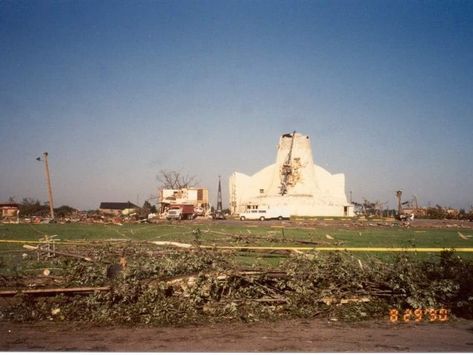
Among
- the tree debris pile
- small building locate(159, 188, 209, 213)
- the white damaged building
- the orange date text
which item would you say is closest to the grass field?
the tree debris pile

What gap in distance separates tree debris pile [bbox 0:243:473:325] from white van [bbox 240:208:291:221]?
39381 millimetres

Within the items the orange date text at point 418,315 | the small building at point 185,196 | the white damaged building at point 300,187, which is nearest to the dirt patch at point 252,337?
the orange date text at point 418,315

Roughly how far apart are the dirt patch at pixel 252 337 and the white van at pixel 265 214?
1634 inches

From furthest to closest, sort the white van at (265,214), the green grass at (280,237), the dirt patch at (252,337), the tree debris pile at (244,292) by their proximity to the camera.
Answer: the white van at (265,214) → the green grass at (280,237) → the tree debris pile at (244,292) → the dirt patch at (252,337)

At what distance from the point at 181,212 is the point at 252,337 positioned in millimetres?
45981

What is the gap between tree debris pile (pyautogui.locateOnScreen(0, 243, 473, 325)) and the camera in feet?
23.0

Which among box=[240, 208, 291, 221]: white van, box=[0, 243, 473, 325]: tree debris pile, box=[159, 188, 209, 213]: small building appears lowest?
box=[240, 208, 291, 221]: white van

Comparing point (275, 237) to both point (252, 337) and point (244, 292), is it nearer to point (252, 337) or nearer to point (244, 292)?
point (244, 292)

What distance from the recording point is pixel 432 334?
238 inches

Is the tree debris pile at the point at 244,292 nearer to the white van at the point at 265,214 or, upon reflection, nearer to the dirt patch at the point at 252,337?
the dirt patch at the point at 252,337

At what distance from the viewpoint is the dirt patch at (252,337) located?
554 centimetres

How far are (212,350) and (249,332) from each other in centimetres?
85

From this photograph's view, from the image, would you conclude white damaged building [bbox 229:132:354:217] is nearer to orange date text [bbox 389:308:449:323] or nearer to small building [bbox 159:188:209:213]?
small building [bbox 159:188:209:213]

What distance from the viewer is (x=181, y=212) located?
2016 inches
